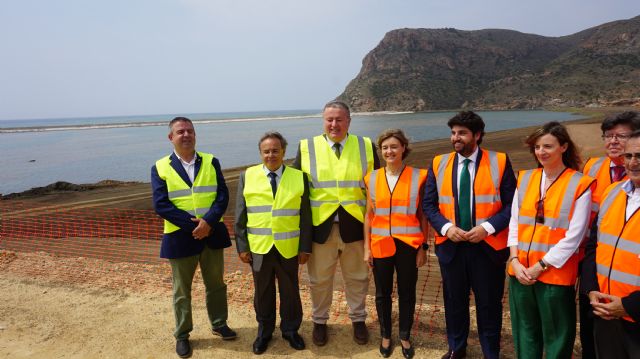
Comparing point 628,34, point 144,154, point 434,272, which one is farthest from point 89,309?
point 628,34

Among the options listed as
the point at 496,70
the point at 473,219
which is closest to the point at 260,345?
the point at 473,219

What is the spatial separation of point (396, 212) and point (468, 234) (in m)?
0.67

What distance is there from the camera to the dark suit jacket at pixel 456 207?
10.4 feet

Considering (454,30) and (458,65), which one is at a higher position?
(454,30)

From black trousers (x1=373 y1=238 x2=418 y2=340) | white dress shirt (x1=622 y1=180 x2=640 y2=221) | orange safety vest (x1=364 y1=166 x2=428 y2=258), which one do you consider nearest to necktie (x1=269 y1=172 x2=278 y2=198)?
orange safety vest (x1=364 y1=166 x2=428 y2=258)

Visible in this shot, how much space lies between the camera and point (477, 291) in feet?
11.0

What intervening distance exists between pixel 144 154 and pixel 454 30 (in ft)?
548

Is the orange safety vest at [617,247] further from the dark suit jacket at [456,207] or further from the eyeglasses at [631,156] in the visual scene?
the dark suit jacket at [456,207]

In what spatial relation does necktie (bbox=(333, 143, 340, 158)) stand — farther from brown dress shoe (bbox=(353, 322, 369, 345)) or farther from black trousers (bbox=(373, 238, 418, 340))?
brown dress shoe (bbox=(353, 322, 369, 345))

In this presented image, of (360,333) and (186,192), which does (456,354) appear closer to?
(360,333)

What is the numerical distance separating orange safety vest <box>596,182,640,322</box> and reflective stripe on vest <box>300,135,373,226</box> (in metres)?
1.97

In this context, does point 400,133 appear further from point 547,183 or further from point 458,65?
point 458,65

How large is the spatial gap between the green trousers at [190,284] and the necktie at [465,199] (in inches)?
99.3

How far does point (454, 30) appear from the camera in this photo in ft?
557
